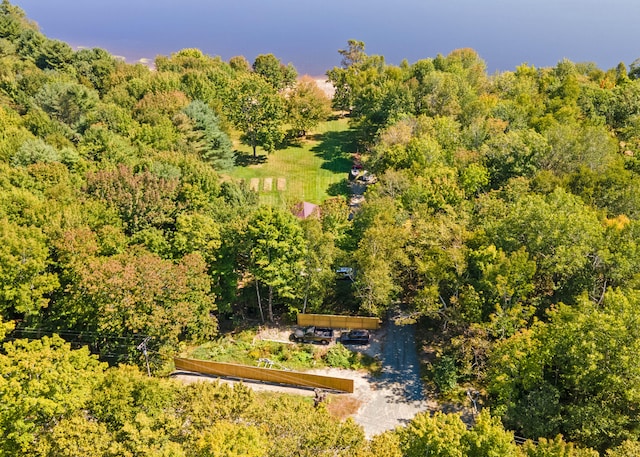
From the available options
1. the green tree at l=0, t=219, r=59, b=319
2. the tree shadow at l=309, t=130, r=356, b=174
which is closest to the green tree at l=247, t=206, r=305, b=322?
the green tree at l=0, t=219, r=59, b=319

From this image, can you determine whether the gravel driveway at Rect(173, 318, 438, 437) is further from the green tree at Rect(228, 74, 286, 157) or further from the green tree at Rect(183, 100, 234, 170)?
the green tree at Rect(228, 74, 286, 157)

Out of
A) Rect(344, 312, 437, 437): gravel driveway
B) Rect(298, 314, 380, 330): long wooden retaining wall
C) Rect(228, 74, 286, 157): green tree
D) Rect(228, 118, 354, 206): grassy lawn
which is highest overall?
Rect(228, 74, 286, 157): green tree

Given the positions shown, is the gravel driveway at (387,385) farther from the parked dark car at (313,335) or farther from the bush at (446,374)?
the parked dark car at (313,335)

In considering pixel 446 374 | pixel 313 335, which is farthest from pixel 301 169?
pixel 446 374

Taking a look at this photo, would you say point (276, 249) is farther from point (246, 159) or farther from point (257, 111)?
point (246, 159)

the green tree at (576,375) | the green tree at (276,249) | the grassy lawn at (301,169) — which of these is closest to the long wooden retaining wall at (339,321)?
the green tree at (276,249)

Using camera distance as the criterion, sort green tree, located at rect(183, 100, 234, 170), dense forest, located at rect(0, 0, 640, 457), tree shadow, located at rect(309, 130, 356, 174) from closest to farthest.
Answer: dense forest, located at rect(0, 0, 640, 457)
green tree, located at rect(183, 100, 234, 170)
tree shadow, located at rect(309, 130, 356, 174)

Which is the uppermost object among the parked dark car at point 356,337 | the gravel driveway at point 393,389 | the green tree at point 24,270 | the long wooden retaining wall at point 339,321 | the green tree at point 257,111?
the green tree at point 257,111
